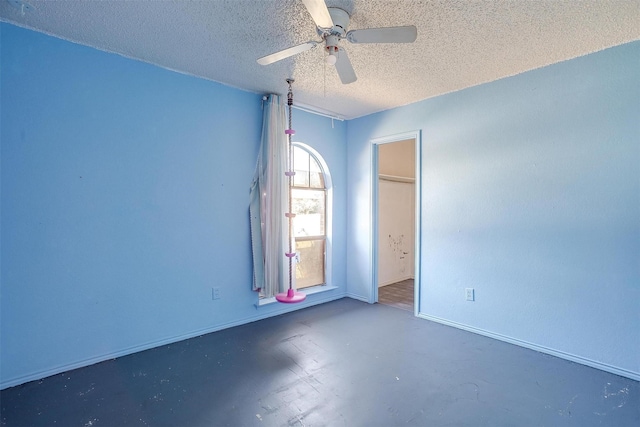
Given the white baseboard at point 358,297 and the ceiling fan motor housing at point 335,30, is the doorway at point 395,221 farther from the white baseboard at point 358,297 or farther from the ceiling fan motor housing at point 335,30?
the ceiling fan motor housing at point 335,30

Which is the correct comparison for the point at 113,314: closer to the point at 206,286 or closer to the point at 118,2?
the point at 206,286

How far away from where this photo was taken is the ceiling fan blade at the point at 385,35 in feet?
5.90

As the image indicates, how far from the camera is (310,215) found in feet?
13.6

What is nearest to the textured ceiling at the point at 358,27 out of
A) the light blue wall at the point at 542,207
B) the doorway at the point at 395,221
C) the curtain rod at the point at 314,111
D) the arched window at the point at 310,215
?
the light blue wall at the point at 542,207

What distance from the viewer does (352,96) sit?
349 cm

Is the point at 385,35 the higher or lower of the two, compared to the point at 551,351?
higher

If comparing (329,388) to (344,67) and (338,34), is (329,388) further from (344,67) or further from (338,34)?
(338,34)

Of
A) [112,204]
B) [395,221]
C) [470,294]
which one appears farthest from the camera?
[395,221]

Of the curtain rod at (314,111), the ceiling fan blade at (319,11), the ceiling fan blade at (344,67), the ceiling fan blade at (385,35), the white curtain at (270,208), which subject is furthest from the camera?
the curtain rod at (314,111)

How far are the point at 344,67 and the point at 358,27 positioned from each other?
29 centimetres

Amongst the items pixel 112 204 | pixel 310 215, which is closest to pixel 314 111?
pixel 310 215

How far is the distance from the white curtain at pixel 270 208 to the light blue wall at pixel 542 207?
1.61 meters

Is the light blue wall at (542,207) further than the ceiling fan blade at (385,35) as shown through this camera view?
Yes

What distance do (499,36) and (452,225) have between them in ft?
5.91
